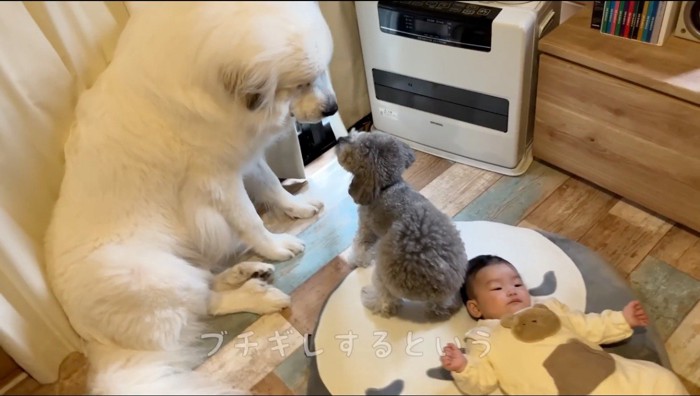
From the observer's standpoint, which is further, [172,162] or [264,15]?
[172,162]

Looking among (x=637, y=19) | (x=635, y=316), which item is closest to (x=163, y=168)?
(x=635, y=316)

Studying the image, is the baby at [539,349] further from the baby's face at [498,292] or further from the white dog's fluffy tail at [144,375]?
the white dog's fluffy tail at [144,375]

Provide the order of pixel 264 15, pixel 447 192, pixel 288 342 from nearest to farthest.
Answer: pixel 264 15 → pixel 288 342 → pixel 447 192

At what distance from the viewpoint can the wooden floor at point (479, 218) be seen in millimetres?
1371

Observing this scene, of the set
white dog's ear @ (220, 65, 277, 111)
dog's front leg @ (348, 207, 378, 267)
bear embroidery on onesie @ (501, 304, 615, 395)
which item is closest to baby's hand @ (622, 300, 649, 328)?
bear embroidery on onesie @ (501, 304, 615, 395)

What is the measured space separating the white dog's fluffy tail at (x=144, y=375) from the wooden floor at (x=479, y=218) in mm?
88

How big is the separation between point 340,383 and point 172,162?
24.3 inches

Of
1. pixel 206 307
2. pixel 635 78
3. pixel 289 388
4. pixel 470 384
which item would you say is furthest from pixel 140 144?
pixel 635 78

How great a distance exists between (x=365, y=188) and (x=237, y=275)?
0.47 meters

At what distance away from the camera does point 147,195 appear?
4.43ft

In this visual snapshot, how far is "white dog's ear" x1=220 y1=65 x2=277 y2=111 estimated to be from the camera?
111 centimetres

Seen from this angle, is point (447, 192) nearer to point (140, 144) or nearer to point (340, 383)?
point (340, 383)

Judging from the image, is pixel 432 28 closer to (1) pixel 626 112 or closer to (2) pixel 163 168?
(1) pixel 626 112

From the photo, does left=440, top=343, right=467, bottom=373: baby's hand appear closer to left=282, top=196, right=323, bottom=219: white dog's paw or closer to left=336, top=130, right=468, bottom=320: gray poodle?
left=336, top=130, right=468, bottom=320: gray poodle
